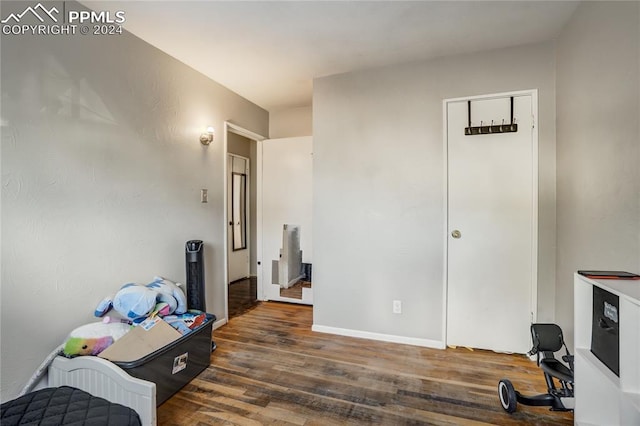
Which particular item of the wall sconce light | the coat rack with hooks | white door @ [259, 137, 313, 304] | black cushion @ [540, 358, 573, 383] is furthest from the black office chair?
the wall sconce light

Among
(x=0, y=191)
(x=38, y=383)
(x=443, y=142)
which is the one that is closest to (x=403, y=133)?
(x=443, y=142)

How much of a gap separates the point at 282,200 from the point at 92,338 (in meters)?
2.48

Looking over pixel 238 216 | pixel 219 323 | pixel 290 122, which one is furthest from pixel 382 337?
pixel 238 216

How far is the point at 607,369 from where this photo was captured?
1144 millimetres

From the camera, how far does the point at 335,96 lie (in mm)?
2969

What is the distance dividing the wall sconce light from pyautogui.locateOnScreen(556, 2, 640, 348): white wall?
292 centimetres

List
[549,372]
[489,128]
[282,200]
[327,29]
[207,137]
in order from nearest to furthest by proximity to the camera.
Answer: [549,372] < [327,29] < [489,128] < [207,137] < [282,200]

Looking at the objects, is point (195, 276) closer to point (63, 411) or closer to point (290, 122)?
point (63, 411)

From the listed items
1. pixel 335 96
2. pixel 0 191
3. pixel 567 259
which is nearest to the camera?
pixel 0 191

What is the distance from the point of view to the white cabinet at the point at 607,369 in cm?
101

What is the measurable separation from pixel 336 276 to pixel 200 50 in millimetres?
2352

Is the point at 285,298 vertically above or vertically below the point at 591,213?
below

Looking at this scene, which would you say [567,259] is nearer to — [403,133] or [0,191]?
[403,133]

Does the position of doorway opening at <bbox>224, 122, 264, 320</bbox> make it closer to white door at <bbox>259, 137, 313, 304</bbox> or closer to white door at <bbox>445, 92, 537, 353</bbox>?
white door at <bbox>259, 137, 313, 304</bbox>
